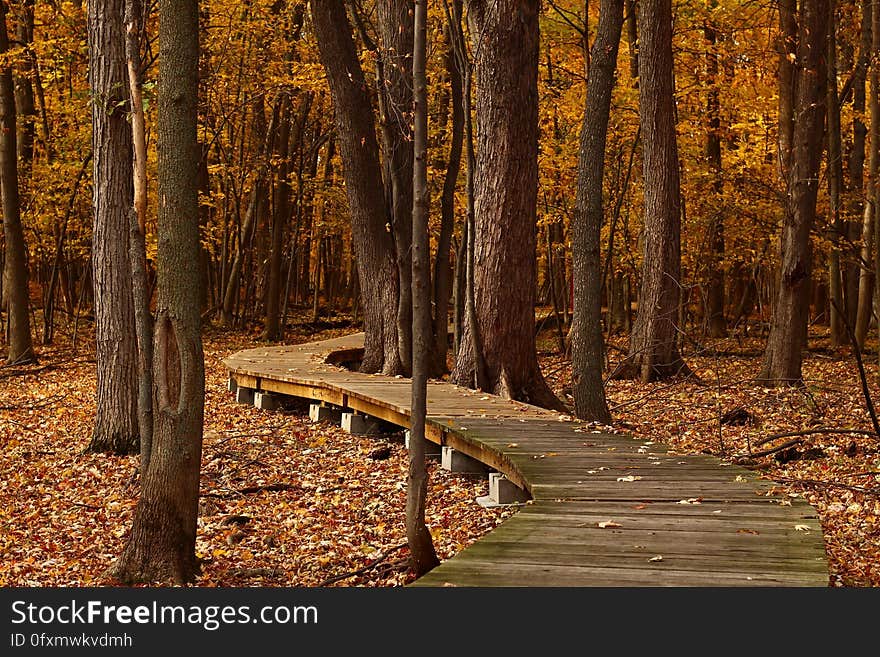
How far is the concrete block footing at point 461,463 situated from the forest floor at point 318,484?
0.38ft

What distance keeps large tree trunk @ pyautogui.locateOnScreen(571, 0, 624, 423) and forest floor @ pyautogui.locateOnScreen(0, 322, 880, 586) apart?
1.36 m

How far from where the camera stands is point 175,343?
6.15 m

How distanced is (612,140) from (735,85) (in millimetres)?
3028

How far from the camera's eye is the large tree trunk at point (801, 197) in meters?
12.4

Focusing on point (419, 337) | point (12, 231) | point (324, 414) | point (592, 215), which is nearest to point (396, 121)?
point (324, 414)

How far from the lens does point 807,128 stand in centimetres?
1258

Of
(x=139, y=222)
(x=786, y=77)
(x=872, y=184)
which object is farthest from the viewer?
(x=872, y=184)

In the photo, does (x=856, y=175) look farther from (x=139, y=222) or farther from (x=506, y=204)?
(x=139, y=222)

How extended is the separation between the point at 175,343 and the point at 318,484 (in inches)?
128

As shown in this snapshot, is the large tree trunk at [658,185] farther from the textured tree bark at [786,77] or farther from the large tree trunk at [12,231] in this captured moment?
the large tree trunk at [12,231]

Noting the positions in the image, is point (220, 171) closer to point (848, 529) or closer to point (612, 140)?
point (612, 140)

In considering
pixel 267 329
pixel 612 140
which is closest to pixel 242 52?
pixel 267 329

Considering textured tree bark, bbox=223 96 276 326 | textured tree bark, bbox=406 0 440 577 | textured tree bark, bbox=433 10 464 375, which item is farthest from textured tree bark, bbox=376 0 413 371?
textured tree bark, bbox=223 96 276 326

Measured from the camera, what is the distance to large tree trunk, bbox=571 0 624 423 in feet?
31.0
